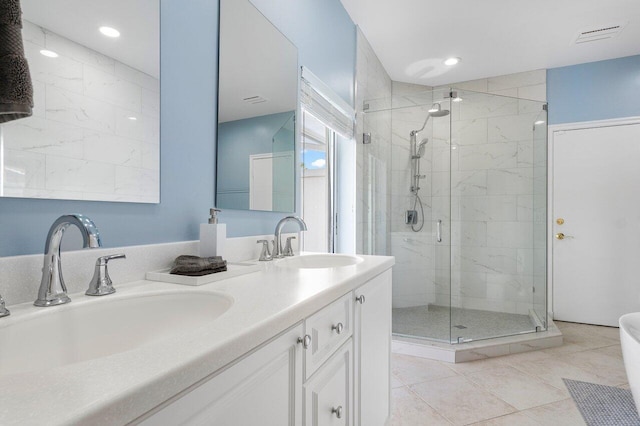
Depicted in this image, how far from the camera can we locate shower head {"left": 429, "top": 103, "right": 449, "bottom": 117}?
3.15m

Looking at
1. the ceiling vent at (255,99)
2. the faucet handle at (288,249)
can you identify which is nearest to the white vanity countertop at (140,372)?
the faucet handle at (288,249)

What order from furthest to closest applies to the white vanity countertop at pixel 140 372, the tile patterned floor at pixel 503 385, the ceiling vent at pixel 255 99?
the tile patterned floor at pixel 503 385 < the ceiling vent at pixel 255 99 < the white vanity countertop at pixel 140 372

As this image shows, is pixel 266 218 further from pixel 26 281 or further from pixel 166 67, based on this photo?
pixel 26 281

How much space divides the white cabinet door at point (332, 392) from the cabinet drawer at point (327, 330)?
3cm

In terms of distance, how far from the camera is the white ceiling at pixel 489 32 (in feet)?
8.55

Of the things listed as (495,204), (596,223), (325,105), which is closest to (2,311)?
(325,105)

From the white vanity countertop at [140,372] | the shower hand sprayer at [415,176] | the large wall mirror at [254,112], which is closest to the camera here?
the white vanity countertop at [140,372]

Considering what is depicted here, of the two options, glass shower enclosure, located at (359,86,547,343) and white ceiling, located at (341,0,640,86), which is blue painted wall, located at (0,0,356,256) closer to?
white ceiling, located at (341,0,640,86)

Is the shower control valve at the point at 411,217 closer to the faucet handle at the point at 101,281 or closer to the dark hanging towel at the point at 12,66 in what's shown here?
the faucet handle at the point at 101,281

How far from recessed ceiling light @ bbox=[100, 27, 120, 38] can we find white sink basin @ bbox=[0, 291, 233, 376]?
2.31ft

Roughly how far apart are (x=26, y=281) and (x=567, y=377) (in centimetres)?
285

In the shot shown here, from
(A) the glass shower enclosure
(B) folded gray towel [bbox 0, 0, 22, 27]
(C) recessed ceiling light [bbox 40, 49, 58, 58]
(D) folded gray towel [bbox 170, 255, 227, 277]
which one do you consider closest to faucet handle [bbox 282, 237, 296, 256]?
(D) folded gray towel [bbox 170, 255, 227, 277]

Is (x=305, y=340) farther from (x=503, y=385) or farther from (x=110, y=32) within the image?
(x=503, y=385)

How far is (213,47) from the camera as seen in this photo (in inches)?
52.9
